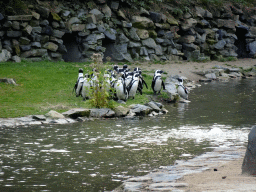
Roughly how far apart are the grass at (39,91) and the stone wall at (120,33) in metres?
3.85

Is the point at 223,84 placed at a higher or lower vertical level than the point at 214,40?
lower

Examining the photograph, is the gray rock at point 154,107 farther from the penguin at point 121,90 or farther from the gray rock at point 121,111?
the penguin at point 121,90

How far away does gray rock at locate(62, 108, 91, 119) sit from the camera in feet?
34.7

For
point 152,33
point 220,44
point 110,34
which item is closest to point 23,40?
point 110,34

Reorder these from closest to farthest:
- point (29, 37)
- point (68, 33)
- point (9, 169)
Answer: point (9, 169)
point (29, 37)
point (68, 33)

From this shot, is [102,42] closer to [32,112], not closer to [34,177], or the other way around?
[32,112]

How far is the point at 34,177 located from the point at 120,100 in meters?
7.22

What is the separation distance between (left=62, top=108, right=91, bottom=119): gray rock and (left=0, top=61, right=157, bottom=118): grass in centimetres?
44

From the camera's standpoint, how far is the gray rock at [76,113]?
1059 cm

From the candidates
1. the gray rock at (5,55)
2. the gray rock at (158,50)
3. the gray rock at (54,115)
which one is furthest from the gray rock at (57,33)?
the gray rock at (54,115)

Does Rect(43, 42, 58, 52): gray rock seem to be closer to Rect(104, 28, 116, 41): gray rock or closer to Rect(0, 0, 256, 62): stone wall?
Rect(0, 0, 256, 62): stone wall

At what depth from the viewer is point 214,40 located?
3362cm

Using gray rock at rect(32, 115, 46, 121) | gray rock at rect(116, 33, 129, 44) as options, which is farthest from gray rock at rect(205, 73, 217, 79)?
gray rock at rect(32, 115, 46, 121)

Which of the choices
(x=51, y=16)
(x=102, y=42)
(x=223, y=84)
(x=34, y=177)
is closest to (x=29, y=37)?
(x=51, y=16)
